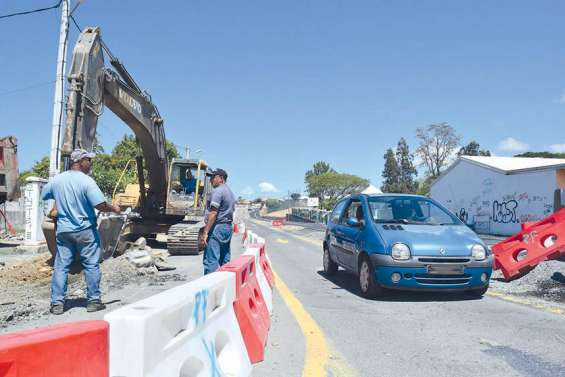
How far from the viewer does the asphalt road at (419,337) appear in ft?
12.9

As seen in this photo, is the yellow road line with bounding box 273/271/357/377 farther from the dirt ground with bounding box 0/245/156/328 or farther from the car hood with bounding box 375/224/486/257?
the dirt ground with bounding box 0/245/156/328

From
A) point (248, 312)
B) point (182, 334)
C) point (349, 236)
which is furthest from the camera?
point (349, 236)

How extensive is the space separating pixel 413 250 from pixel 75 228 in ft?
13.8

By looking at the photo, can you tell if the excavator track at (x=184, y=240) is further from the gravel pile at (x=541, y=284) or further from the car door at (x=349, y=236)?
the gravel pile at (x=541, y=284)

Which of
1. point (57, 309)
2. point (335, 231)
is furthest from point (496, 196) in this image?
point (57, 309)

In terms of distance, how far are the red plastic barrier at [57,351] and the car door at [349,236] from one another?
5835 mm

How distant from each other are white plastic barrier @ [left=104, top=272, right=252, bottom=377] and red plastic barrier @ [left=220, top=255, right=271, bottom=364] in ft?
0.71

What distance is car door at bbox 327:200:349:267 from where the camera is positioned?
8.76 meters

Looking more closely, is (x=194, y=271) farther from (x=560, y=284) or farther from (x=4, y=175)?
(x=4, y=175)

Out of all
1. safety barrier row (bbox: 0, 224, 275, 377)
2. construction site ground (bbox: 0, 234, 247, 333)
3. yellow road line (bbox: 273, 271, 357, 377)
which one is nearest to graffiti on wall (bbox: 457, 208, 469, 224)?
construction site ground (bbox: 0, 234, 247, 333)

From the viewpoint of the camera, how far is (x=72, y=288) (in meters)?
7.60

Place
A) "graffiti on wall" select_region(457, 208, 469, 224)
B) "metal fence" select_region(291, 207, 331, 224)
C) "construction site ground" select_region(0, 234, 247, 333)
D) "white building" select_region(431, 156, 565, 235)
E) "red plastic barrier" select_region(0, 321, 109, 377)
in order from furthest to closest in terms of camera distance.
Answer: "metal fence" select_region(291, 207, 331, 224) → "graffiti on wall" select_region(457, 208, 469, 224) → "white building" select_region(431, 156, 565, 235) → "construction site ground" select_region(0, 234, 247, 333) → "red plastic barrier" select_region(0, 321, 109, 377)

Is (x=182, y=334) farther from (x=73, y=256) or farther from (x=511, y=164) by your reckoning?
(x=511, y=164)

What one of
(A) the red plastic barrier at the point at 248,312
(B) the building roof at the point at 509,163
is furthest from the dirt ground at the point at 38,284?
(B) the building roof at the point at 509,163
